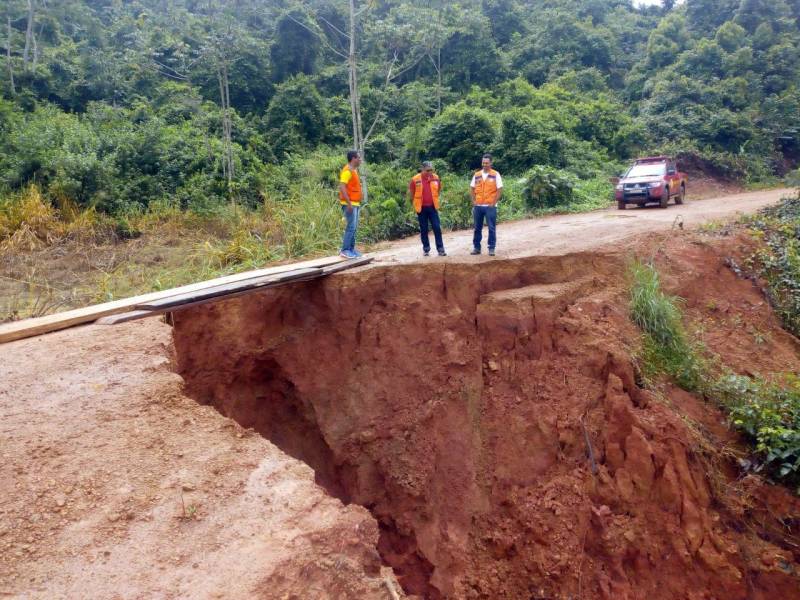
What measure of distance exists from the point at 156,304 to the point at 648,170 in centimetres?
1213

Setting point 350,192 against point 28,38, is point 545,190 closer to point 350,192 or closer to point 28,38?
point 350,192

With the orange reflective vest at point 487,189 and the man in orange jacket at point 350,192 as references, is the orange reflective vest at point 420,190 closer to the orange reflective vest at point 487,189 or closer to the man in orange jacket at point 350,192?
the orange reflective vest at point 487,189

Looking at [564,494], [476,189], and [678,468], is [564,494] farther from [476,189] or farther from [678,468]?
[476,189]

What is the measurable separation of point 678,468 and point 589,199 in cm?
1032

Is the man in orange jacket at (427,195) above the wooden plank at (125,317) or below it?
above

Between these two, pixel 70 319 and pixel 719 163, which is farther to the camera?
pixel 719 163

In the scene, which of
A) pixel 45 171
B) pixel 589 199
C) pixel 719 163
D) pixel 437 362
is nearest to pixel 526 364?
pixel 437 362

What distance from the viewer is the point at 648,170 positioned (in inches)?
554

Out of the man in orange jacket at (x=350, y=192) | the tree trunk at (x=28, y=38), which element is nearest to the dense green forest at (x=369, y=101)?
the tree trunk at (x=28, y=38)

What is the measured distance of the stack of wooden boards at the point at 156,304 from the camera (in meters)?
5.95

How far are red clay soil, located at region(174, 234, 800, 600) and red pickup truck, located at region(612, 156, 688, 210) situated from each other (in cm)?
567

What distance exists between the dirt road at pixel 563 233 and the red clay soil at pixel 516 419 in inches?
27.0

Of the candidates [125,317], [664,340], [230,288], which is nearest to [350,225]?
[230,288]

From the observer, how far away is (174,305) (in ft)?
19.6
